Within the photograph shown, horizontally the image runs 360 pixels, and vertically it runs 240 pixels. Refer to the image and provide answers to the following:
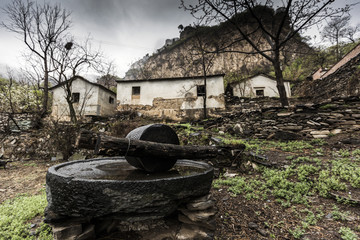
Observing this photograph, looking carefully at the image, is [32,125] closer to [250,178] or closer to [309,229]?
[250,178]

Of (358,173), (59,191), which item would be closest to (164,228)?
(59,191)

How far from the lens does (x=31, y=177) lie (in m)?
4.80

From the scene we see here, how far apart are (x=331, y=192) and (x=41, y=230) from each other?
4.22 meters

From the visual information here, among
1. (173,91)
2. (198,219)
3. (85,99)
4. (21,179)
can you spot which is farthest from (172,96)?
(198,219)

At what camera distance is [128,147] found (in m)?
1.59

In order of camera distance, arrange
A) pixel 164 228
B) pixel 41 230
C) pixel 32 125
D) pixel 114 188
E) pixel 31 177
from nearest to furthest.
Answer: pixel 114 188 → pixel 164 228 → pixel 41 230 → pixel 31 177 → pixel 32 125

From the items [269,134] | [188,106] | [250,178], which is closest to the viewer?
[250,178]

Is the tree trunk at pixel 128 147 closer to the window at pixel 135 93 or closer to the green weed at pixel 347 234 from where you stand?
the green weed at pixel 347 234

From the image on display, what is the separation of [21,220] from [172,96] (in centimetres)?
1165

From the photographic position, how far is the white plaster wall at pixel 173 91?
40.8 feet

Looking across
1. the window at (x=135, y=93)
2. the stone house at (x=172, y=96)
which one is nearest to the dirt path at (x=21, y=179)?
the stone house at (x=172, y=96)

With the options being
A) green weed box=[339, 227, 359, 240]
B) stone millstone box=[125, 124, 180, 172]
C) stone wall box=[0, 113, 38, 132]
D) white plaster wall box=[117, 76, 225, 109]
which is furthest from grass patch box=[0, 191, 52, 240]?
white plaster wall box=[117, 76, 225, 109]

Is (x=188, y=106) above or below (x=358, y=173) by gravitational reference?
above

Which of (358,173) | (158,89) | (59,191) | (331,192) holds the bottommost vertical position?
(331,192)
